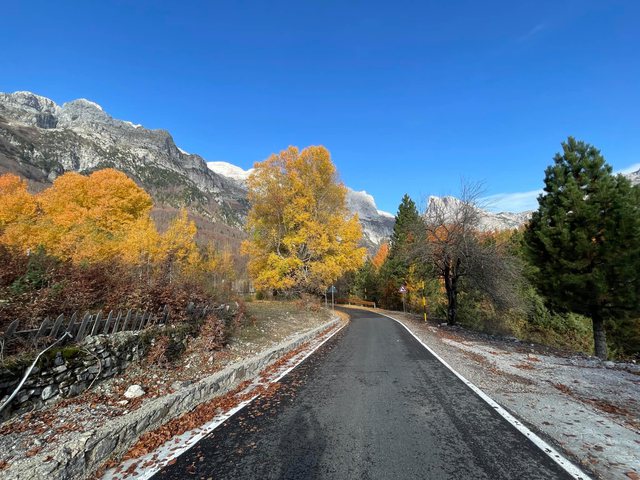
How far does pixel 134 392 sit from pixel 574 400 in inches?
332

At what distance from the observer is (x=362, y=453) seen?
13.2 feet

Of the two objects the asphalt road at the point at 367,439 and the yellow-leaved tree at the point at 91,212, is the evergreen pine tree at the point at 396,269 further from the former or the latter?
the asphalt road at the point at 367,439

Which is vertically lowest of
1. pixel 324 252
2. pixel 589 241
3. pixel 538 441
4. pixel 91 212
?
pixel 538 441

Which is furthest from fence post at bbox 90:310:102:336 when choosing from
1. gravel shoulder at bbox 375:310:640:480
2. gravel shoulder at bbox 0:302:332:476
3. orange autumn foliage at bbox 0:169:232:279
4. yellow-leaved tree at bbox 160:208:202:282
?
yellow-leaved tree at bbox 160:208:202:282

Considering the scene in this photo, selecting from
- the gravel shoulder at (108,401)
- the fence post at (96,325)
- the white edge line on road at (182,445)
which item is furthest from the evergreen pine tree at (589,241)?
the fence post at (96,325)

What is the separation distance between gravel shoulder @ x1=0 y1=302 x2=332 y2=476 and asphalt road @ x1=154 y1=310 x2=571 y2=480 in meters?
1.78

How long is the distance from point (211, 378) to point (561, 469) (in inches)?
230

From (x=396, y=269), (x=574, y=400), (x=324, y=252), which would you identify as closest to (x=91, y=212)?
(x=324, y=252)

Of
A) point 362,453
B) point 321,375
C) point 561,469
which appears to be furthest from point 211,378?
point 561,469

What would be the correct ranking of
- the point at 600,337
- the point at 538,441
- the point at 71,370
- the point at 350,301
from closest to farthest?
the point at 538,441 < the point at 71,370 < the point at 600,337 < the point at 350,301

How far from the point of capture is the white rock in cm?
583

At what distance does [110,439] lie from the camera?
13.3 ft

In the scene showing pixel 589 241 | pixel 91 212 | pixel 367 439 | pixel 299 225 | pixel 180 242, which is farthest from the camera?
pixel 180 242

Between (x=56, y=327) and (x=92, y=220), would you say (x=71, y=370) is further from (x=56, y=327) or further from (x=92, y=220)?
(x=92, y=220)
